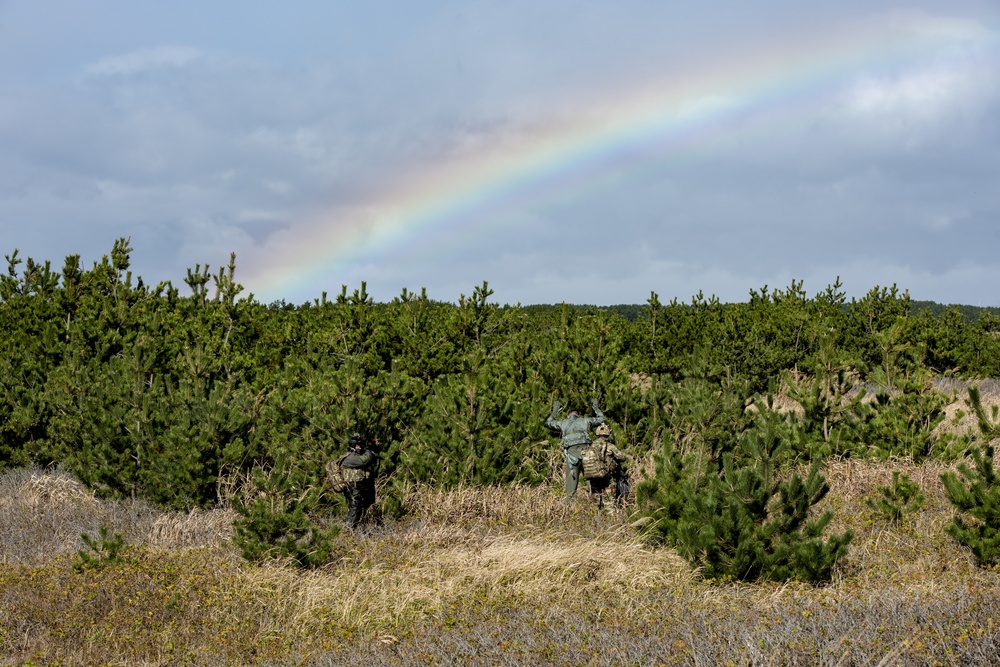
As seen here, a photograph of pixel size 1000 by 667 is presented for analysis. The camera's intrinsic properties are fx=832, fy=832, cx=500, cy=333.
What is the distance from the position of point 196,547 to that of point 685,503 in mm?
5802

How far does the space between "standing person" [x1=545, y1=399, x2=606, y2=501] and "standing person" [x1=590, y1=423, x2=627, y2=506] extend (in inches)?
7.7

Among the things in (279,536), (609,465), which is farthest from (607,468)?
(279,536)

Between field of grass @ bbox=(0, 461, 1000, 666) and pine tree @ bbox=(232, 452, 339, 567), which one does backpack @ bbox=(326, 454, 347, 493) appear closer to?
field of grass @ bbox=(0, 461, 1000, 666)

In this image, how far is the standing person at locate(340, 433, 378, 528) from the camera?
1021 centimetres

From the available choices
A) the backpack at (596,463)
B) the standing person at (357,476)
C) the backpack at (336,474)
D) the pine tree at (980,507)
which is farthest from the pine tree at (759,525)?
the backpack at (336,474)

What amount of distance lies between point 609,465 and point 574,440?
71 centimetres

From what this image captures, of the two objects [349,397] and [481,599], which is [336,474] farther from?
[481,599]

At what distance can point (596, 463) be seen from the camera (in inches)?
429

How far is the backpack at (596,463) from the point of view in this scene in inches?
429

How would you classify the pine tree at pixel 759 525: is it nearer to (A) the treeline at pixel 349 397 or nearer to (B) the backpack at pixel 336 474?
(A) the treeline at pixel 349 397

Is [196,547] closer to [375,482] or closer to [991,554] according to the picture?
[375,482]

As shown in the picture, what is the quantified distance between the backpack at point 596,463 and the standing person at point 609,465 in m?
0.01

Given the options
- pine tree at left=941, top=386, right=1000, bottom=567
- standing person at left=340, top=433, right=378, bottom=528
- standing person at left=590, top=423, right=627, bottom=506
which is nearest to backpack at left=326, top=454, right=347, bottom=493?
standing person at left=340, top=433, right=378, bottom=528

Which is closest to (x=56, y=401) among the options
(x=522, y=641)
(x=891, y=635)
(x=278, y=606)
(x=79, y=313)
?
(x=79, y=313)
